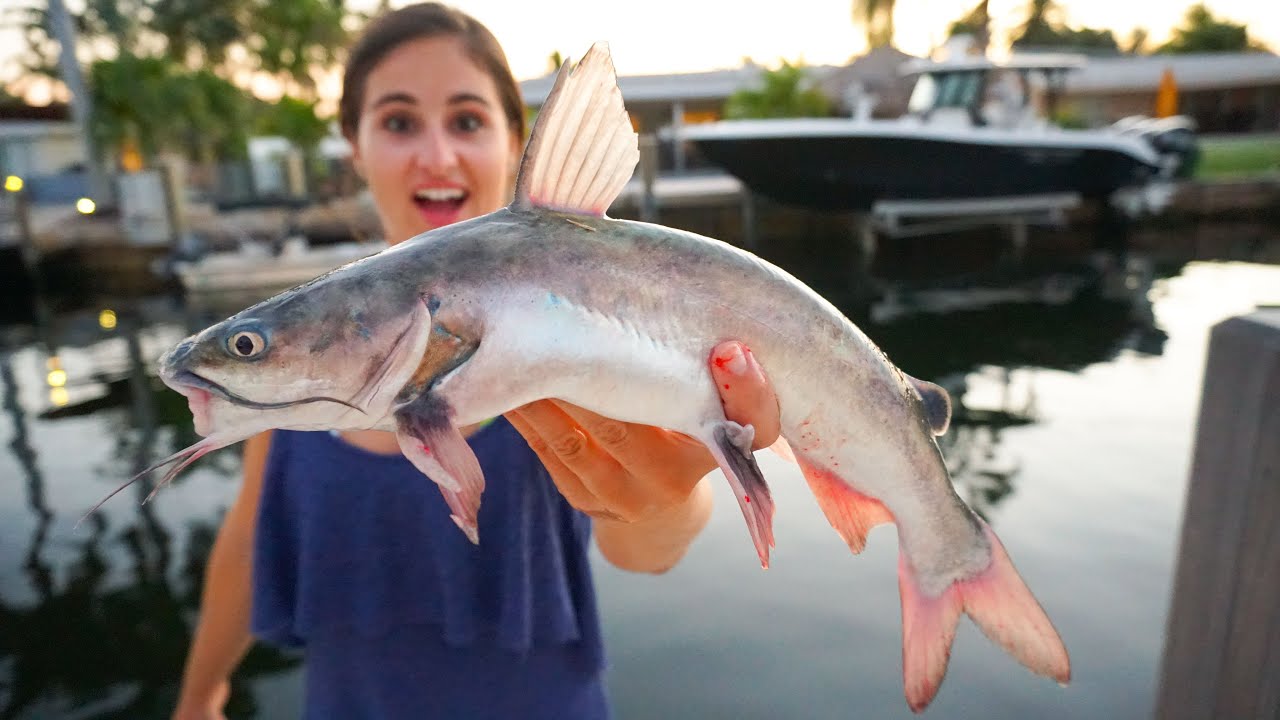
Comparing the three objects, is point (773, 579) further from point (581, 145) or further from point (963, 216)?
point (963, 216)

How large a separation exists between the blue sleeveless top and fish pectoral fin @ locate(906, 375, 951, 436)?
107cm

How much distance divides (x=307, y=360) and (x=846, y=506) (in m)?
1.15

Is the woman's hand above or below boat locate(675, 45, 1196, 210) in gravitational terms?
below

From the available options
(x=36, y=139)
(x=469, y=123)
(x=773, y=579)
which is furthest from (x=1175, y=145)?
(x=36, y=139)

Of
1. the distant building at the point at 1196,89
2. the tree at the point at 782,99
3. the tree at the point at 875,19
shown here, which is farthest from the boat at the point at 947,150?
the tree at the point at 875,19

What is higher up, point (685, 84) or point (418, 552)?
point (685, 84)

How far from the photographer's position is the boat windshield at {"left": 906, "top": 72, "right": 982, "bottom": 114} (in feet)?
60.2

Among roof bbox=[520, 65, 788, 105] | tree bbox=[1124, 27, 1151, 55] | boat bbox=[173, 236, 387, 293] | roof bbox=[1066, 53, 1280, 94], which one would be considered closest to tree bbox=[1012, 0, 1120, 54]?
tree bbox=[1124, 27, 1151, 55]

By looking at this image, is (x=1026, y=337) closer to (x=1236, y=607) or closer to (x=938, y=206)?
(x=938, y=206)

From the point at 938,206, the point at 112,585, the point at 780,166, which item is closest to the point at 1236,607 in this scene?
the point at 112,585

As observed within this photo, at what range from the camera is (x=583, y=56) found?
1.42m

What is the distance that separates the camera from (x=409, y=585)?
2170 mm

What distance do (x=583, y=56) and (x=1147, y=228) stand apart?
23676 millimetres

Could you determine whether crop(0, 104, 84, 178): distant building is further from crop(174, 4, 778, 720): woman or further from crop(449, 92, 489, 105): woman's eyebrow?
crop(449, 92, 489, 105): woman's eyebrow
